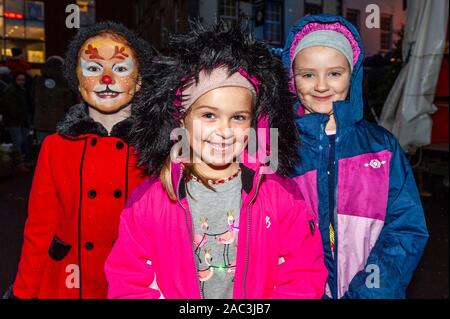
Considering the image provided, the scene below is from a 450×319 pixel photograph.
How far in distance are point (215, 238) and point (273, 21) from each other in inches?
667

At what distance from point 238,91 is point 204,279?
77 cm

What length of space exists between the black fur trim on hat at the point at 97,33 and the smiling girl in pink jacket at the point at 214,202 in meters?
0.34

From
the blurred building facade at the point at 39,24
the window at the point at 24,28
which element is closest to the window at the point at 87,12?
the blurred building facade at the point at 39,24

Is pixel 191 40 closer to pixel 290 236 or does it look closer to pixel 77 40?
pixel 77 40

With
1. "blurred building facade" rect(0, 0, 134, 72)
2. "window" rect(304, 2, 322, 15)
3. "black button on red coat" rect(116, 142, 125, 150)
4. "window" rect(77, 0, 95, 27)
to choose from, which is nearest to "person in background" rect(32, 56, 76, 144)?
"black button on red coat" rect(116, 142, 125, 150)

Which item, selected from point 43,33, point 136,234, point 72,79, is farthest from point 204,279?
point 43,33

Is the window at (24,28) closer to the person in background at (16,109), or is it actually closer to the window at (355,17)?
the person in background at (16,109)

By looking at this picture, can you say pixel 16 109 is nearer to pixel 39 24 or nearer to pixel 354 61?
pixel 354 61

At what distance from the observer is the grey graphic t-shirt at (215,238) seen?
166 centimetres

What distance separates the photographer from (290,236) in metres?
1.62

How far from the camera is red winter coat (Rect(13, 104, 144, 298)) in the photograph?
1.87 m

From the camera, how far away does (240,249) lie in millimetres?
1604

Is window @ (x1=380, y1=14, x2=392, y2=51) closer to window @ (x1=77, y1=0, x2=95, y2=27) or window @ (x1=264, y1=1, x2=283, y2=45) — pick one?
window @ (x1=264, y1=1, x2=283, y2=45)

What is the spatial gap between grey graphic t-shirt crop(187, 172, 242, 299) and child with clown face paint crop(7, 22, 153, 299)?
0.40m
